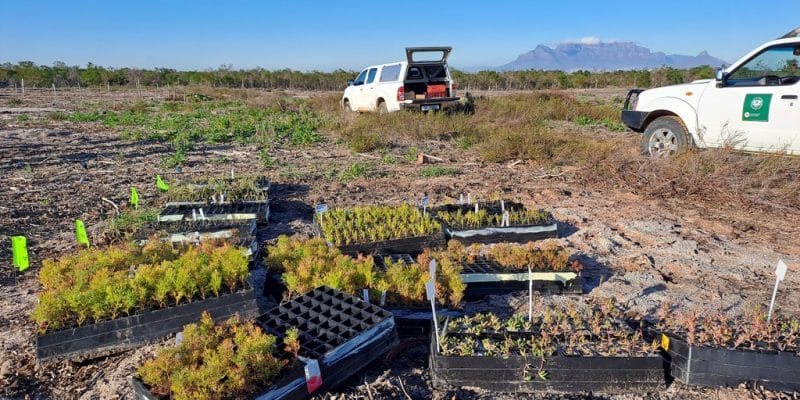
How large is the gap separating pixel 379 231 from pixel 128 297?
2.28 m

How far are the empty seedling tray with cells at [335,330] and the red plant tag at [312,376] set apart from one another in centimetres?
3

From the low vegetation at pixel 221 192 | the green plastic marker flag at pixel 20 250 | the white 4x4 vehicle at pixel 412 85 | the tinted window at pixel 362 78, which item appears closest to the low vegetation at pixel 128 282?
the green plastic marker flag at pixel 20 250

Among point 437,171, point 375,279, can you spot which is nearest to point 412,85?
point 437,171

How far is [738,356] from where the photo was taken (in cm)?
286

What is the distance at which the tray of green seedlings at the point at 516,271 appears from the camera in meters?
4.12

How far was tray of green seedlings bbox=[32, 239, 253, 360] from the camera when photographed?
125 inches

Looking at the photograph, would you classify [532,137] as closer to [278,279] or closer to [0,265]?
[278,279]

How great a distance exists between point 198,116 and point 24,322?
13509 millimetres

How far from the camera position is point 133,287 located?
11.0 feet

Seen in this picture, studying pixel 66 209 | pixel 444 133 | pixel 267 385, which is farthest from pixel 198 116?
pixel 267 385

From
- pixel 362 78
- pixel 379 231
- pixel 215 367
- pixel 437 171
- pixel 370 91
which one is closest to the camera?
pixel 215 367

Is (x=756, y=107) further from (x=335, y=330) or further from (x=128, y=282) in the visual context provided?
(x=128, y=282)

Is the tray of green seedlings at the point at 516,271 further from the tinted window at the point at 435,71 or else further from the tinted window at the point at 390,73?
the tinted window at the point at 435,71

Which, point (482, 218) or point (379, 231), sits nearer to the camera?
point (379, 231)
